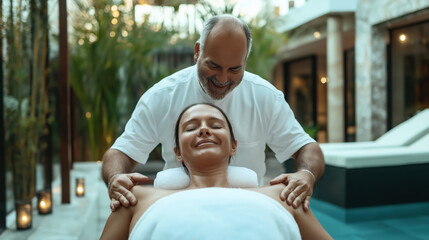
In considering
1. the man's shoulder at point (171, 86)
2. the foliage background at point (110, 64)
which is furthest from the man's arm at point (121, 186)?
the foliage background at point (110, 64)

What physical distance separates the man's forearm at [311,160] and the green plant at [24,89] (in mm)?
2097

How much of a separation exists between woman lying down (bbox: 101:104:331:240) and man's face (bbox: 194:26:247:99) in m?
0.12

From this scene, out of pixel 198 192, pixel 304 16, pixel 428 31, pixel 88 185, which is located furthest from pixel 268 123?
pixel 304 16

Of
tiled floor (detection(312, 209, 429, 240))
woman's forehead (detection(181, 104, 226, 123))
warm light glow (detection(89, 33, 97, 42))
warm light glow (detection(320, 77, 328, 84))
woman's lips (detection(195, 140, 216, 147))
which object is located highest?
warm light glow (detection(89, 33, 97, 42))

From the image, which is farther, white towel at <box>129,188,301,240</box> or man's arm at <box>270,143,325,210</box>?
man's arm at <box>270,143,325,210</box>

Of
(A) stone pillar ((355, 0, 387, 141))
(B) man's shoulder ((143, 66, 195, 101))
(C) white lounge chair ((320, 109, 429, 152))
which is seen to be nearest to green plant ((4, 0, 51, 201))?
(B) man's shoulder ((143, 66, 195, 101))

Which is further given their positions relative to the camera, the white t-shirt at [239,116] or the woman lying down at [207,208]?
the white t-shirt at [239,116]

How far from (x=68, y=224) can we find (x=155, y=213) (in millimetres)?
1993

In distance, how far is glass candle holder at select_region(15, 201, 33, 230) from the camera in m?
2.61

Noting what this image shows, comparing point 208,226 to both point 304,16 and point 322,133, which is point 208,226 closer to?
point 304,16

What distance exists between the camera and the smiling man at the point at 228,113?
1.44m

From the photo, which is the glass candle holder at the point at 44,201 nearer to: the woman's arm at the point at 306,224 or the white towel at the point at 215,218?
the white towel at the point at 215,218

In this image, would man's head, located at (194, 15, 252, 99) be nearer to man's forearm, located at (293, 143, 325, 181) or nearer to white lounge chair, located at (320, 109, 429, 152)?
man's forearm, located at (293, 143, 325, 181)

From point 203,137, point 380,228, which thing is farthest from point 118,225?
point 380,228
